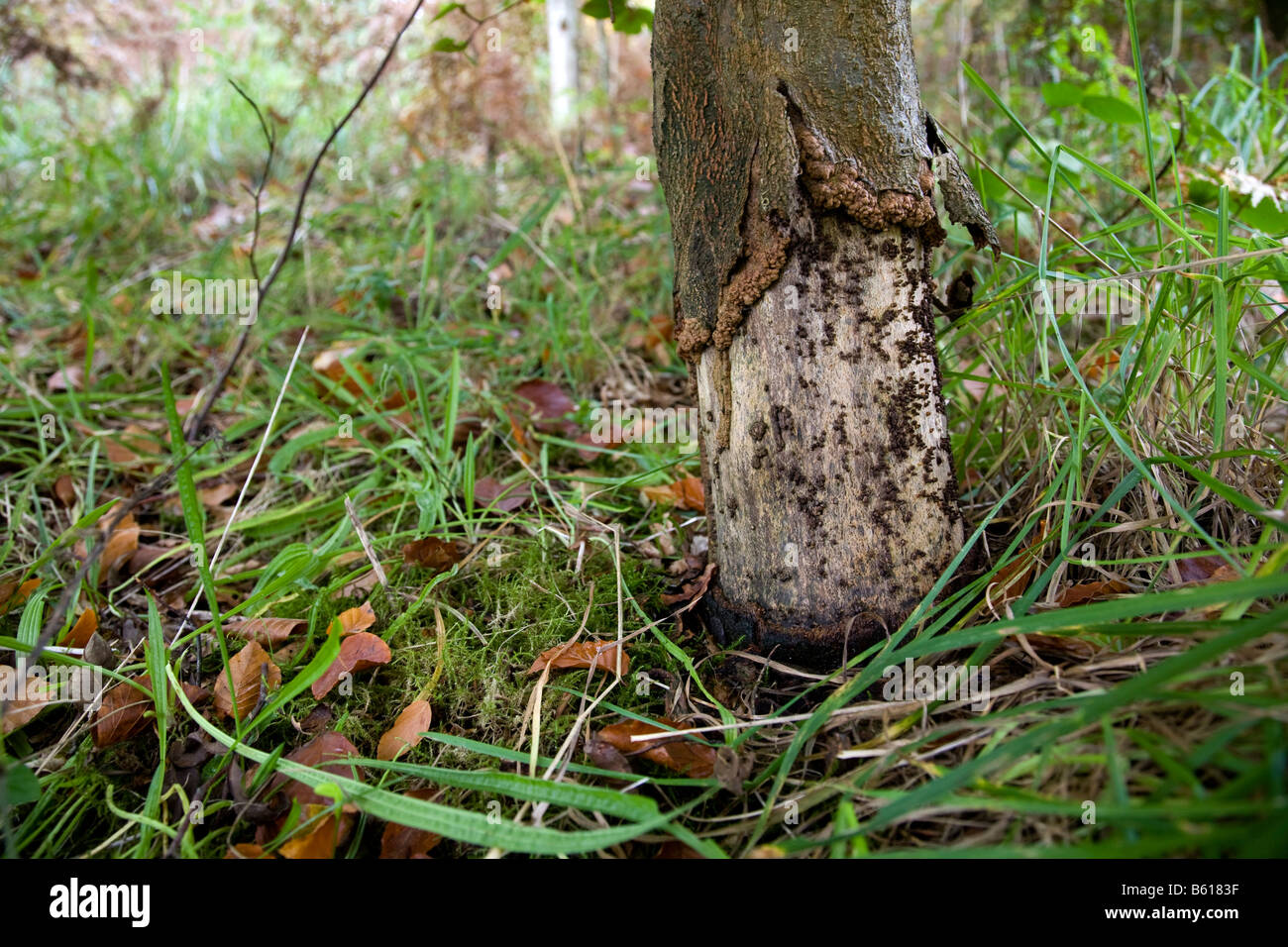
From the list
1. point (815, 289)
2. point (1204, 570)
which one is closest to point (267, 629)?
point (815, 289)

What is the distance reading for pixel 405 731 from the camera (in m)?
1.36

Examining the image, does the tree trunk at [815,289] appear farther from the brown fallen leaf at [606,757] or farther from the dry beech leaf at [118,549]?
the dry beech leaf at [118,549]

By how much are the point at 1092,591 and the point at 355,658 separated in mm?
1392

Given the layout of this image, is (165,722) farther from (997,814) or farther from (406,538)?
(997,814)

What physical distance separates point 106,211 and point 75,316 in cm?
103

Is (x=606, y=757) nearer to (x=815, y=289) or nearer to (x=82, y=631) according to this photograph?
(x=815, y=289)

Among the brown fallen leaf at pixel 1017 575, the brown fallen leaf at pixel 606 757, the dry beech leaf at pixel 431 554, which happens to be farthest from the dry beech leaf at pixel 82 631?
the brown fallen leaf at pixel 1017 575

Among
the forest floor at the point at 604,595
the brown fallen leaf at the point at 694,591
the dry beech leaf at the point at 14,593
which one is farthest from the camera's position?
the dry beech leaf at the point at 14,593

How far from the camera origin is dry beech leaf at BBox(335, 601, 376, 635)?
5.08ft

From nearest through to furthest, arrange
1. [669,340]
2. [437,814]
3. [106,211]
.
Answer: [437,814] < [669,340] < [106,211]

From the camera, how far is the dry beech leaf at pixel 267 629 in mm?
1586

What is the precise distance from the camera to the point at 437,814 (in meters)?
1.09

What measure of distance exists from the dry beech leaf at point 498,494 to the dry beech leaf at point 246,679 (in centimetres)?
63
